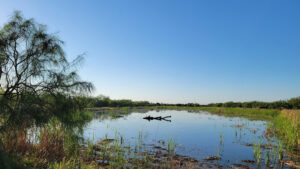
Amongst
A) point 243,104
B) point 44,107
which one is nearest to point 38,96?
point 44,107

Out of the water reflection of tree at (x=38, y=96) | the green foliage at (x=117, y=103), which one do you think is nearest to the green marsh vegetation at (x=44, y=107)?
the water reflection of tree at (x=38, y=96)

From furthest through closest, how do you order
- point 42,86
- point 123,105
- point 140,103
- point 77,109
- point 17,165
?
point 140,103 < point 123,105 < point 77,109 < point 42,86 < point 17,165

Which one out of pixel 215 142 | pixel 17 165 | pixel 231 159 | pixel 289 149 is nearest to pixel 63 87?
pixel 17 165

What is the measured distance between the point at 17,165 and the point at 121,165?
11.5ft

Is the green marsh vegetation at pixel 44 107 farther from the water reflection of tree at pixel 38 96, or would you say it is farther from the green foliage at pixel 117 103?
the green foliage at pixel 117 103

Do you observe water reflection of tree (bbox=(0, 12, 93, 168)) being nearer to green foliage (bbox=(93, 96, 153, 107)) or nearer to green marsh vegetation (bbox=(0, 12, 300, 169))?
green marsh vegetation (bbox=(0, 12, 300, 169))

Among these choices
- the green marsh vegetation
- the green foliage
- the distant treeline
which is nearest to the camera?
the green marsh vegetation

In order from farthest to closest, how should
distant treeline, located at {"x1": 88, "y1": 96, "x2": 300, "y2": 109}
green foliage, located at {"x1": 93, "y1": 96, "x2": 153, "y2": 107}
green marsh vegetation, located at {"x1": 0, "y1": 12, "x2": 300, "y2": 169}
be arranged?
green foliage, located at {"x1": 93, "y1": 96, "x2": 153, "y2": 107} → distant treeline, located at {"x1": 88, "y1": 96, "x2": 300, "y2": 109} → green marsh vegetation, located at {"x1": 0, "y1": 12, "x2": 300, "y2": 169}

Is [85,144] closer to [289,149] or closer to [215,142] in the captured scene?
[215,142]

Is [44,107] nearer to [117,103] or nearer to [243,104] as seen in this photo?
[243,104]

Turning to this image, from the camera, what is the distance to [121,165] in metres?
6.77

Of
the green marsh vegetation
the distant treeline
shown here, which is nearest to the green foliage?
the distant treeline

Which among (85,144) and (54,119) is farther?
(85,144)

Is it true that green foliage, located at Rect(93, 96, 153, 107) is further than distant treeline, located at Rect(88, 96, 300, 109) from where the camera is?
Yes
